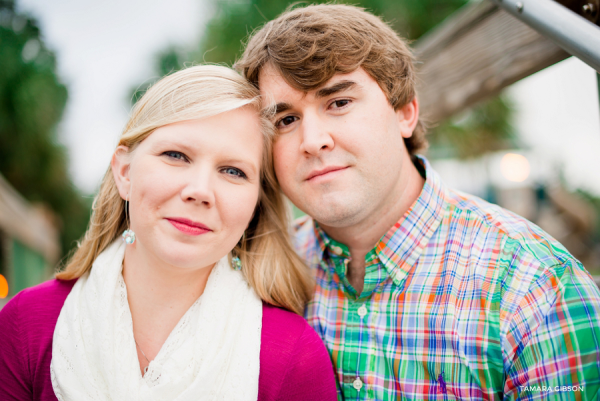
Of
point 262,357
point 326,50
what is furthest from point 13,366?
point 326,50

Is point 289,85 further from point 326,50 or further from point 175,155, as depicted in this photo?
point 175,155

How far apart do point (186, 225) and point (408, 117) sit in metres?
1.43

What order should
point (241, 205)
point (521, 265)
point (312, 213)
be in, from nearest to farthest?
1. point (521, 265)
2. point (241, 205)
3. point (312, 213)

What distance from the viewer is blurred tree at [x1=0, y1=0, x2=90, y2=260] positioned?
10.4m

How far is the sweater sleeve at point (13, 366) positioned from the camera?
168cm

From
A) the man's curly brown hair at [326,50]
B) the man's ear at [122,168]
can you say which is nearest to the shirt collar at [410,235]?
the man's curly brown hair at [326,50]

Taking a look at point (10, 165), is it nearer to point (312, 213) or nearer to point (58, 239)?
point (58, 239)

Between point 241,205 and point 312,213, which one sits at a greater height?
point 241,205

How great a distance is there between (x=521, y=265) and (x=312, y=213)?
917 millimetres

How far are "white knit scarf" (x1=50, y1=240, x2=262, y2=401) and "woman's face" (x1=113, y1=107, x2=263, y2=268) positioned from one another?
0.26 m

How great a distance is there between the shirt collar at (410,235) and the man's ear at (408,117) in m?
0.29

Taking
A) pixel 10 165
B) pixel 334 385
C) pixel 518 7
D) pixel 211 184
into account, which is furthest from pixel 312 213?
pixel 10 165

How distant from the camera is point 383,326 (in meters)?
1.79

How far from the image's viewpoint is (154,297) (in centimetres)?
178
